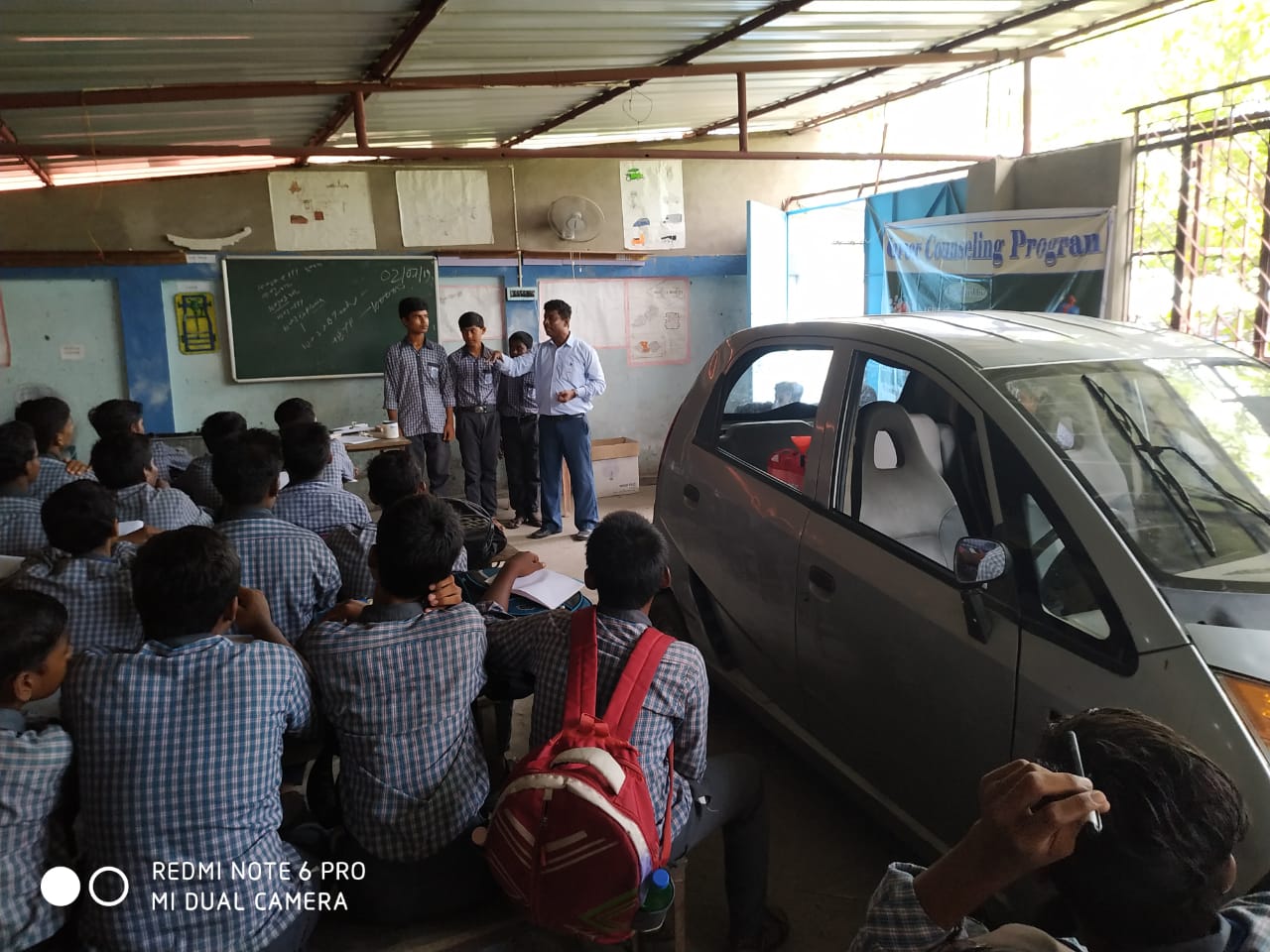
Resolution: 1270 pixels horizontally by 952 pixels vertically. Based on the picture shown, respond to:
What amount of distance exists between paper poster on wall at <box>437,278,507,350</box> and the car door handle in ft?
20.5

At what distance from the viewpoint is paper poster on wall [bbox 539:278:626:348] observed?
874 centimetres

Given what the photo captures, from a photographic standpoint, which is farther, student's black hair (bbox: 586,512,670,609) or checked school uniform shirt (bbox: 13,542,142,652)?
checked school uniform shirt (bbox: 13,542,142,652)

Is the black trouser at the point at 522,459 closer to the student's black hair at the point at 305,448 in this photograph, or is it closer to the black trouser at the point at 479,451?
the black trouser at the point at 479,451

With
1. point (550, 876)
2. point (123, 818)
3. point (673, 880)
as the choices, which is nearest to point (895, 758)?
point (673, 880)

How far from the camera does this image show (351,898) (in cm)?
202

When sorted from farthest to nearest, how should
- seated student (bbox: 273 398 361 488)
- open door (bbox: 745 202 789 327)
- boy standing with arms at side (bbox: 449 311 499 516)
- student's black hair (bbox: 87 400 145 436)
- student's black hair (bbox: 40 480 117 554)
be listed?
1. open door (bbox: 745 202 789 327)
2. boy standing with arms at side (bbox: 449 311 499 516)
3. seated student (bbox: 273 398 361 488)
4. student's black hair (bbox: 87 400 145 436)
5. student's black hair (bbox: 40 480 117 554)

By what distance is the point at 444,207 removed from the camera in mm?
8234

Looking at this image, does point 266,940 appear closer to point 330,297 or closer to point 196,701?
point 196,701

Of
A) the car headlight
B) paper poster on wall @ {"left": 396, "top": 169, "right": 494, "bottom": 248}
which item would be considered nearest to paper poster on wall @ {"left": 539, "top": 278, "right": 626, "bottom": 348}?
paper poster on wall @ {"left": 396, "top": 169, "right": 494, "bottom": 248}

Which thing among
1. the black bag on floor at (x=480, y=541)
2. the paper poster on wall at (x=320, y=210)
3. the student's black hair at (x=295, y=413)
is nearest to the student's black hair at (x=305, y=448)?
the black bag on floor at (x=480, y=541)

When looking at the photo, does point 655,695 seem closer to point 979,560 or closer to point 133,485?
point 979,560

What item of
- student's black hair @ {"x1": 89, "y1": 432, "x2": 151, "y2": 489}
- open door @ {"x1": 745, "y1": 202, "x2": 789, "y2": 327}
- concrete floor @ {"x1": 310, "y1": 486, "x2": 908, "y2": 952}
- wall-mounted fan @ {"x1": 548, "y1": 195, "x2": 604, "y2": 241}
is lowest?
concrete floor @ {"x1": 310, "y1": 486, "x2": 908, "y2": 952}

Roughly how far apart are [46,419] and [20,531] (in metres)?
1.29

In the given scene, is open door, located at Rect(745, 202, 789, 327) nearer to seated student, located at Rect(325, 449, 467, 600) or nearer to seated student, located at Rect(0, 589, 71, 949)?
seated student, located at Rect(325, 449, 467, 600)
